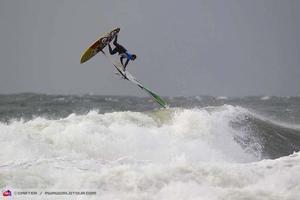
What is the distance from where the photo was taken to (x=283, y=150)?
45.2 feet

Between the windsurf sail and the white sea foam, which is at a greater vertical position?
the windsurf sail

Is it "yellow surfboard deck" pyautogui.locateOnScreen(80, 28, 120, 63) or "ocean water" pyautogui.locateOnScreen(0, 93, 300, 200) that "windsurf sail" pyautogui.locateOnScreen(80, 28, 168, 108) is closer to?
"yellow surfboard deck" pyautogui.locateOnScreen(80, 28, 120, 63)

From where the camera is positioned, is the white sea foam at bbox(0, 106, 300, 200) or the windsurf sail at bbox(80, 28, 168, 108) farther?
the windsurf sail at bbox(80, 28, 168, 108)

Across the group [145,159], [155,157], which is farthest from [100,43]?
[145,159]

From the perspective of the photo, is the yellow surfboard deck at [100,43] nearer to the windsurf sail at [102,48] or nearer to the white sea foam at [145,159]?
the windsurf sail at [102,48]

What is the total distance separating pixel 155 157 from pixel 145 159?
333mm

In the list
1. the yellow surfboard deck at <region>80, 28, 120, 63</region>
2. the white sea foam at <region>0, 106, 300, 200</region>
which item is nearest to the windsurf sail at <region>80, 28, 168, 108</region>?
the yellow surfboard deck at <region>80, 28, 120, 63</region>

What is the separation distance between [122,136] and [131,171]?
15.8 feet

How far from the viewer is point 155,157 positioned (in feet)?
35.6

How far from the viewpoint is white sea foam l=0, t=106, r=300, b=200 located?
271 inches

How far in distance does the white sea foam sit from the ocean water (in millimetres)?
15

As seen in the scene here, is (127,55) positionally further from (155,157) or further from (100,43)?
(155,157)

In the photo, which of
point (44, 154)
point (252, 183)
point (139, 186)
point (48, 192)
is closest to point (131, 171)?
point (139, 186)

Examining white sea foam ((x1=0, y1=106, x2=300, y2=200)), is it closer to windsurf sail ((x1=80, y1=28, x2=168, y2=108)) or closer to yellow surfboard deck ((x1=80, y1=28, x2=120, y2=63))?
windsurf sail ((x1=80, y1=28, x2=168, y2=108))
